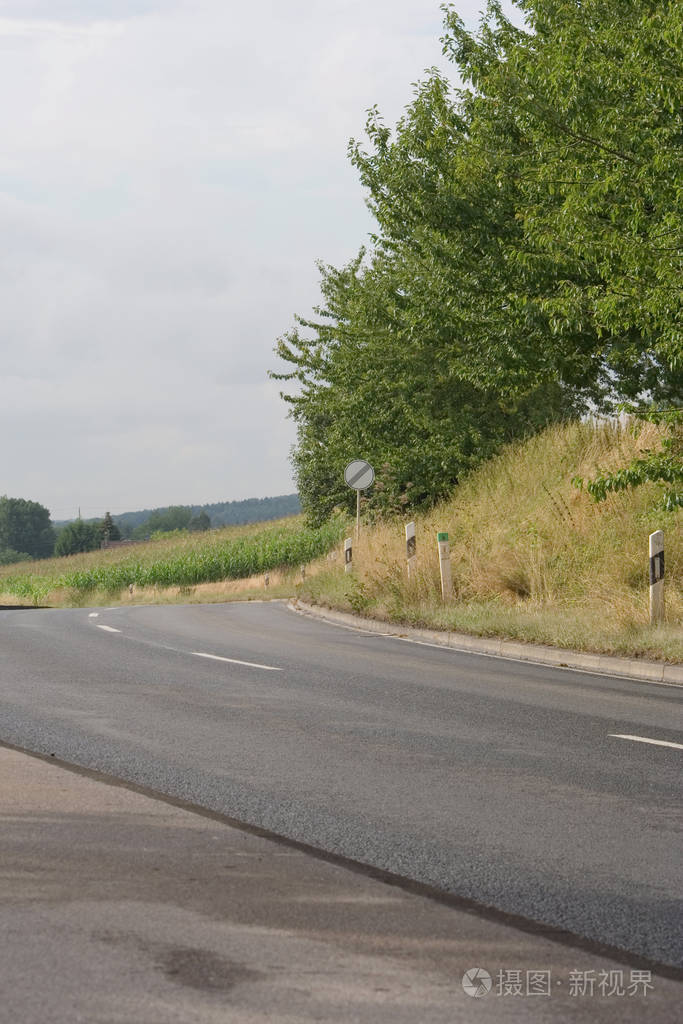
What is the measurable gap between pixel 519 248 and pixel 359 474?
10111mm

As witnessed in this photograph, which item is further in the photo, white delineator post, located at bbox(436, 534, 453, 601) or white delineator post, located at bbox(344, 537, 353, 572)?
white delineator post, located at bbox(344, 537, 353, 572)

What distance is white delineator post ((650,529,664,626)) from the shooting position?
51.4 feet

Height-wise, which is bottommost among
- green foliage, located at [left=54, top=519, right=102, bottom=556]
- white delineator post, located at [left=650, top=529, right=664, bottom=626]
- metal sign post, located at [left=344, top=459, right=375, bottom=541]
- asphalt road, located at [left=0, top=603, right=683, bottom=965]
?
asphalt road, located at [left=0, top=603, right=683, bottom=965]

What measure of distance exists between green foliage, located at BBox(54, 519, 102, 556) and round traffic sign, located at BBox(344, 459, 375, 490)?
16717 cm

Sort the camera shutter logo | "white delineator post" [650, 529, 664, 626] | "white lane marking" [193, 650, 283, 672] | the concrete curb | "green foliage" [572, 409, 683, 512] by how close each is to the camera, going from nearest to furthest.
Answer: the camera shutter logo → the concrete curb → "white lane marking" [193, 650, 283, 672] → "green foliage" [572, 409, 683, 512] → "white delineator post" [650, 529, 664, 626]

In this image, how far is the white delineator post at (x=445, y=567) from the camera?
67.3 feet

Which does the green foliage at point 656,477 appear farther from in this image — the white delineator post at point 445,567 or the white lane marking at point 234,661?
the white lane marking at point 234,661

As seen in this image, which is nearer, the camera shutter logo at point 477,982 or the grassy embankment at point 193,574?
the camera shutter logo at point 477,982

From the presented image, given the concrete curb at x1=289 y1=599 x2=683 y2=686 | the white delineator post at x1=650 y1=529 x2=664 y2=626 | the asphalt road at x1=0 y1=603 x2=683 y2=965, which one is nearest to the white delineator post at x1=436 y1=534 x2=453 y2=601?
the concrete curb at x1=289 y1=599 x2=683 y2=686

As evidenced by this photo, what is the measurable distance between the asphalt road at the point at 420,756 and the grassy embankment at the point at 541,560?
5.34ft

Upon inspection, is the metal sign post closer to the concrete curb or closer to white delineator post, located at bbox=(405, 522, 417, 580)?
white delineator post, located at bbox=(405, 522, 417, 580)

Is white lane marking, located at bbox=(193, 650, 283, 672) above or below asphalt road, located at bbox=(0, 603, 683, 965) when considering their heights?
above

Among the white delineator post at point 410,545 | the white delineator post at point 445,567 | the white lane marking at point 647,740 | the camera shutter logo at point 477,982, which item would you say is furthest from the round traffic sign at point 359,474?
the camera shutter logo at point 477,982

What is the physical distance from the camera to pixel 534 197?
61.1 ft
